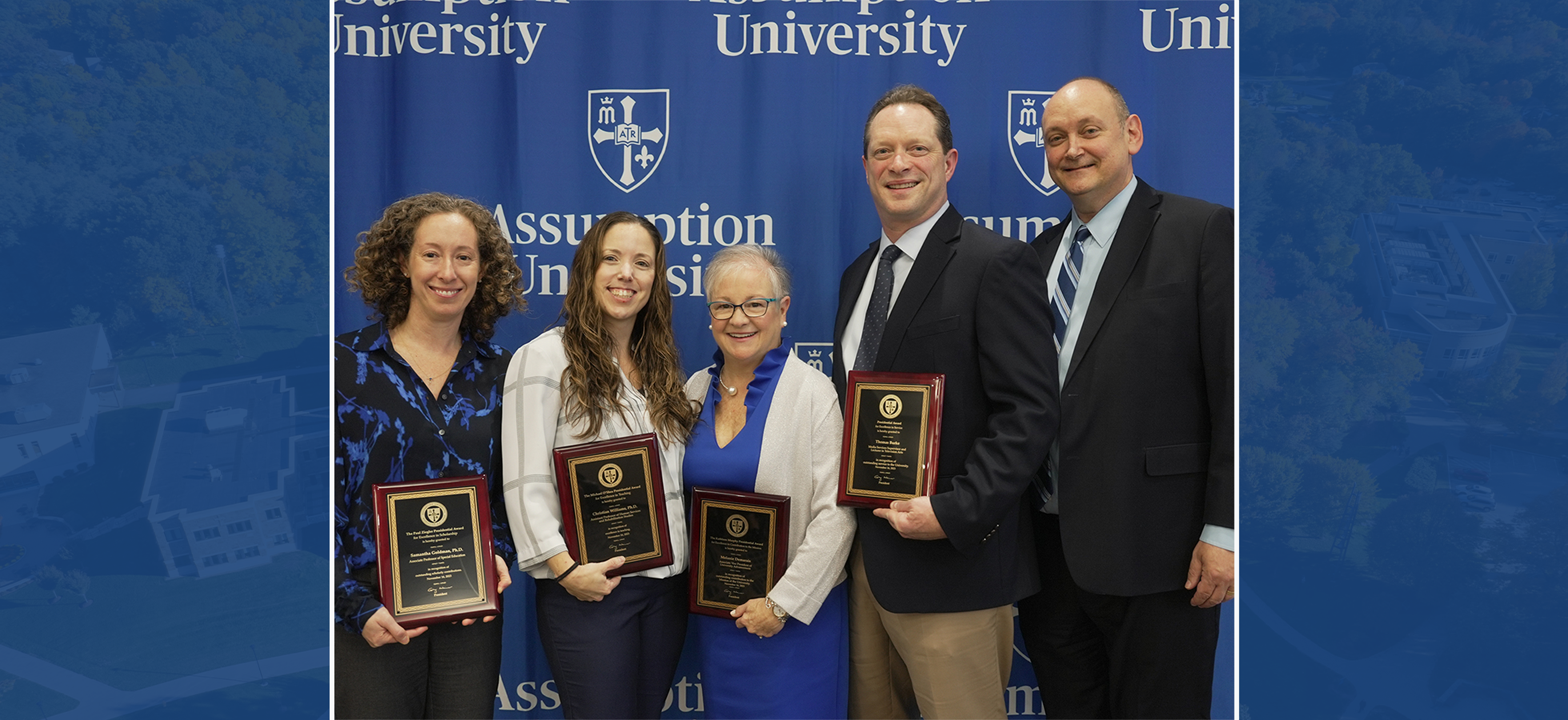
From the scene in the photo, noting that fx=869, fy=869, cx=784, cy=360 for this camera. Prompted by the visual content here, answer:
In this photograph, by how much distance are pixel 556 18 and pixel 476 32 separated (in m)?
0.30

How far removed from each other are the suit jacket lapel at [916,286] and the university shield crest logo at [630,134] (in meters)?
1.23

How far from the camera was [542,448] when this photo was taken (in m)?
2.34

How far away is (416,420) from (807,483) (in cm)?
105

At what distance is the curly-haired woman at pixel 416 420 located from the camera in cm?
223

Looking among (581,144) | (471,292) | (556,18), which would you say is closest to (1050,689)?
(471,292)

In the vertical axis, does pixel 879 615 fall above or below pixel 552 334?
below

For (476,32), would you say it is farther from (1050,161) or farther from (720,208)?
(1050,161)

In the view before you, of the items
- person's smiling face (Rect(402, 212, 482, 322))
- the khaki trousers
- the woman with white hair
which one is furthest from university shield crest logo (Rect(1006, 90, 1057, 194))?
person's smiling face (Rect(402, 212, 482, 322))

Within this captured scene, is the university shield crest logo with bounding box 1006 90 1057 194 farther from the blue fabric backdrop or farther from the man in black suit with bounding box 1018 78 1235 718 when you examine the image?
the man in black suit with bounding box 1018 78 1235 718

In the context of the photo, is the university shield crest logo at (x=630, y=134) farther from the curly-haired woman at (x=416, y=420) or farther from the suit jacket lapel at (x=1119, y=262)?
the suit jacket lapel at (x=1119, y=262)

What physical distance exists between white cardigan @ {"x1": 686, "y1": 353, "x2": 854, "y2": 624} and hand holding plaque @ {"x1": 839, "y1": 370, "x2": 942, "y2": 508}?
81 mm

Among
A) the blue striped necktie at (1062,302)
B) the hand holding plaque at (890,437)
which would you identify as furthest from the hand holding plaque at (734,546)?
the blue striped necktie at (1062,302)

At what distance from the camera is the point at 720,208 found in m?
3.17

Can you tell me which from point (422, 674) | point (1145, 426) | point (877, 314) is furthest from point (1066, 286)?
point (422, 674)
